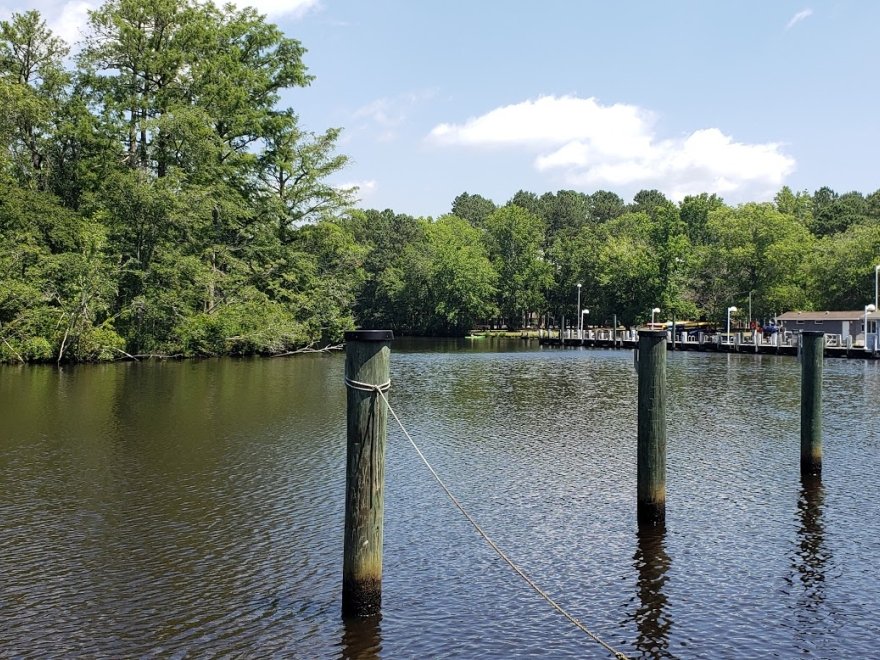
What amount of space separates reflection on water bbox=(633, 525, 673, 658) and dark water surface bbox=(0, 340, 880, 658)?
33 millimetres

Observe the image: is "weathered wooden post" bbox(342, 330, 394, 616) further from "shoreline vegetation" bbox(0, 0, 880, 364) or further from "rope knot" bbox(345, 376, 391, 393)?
"shoreline vegetation" bbox(0, 0, 880, 364)

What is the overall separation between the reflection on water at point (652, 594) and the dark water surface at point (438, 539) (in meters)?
0.03

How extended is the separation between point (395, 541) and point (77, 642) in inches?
166

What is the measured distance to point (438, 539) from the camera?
10.6 meters

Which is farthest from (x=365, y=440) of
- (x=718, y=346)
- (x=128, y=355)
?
(x=718, y=346)

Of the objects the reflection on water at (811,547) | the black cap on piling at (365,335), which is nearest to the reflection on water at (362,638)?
the black cap on piling at (365,335)

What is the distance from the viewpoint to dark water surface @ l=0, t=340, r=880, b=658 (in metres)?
7.63

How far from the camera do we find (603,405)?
2553cm

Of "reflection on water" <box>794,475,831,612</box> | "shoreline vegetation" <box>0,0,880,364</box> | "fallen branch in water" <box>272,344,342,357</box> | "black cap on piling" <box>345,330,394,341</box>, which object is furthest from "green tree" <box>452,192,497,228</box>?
"black cap on piling" <box>345,330,394,341</box>

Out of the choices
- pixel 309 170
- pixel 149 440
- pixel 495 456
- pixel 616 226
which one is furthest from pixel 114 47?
pixel 616 226

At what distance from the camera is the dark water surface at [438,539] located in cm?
763

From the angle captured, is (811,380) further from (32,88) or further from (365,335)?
(32,88)

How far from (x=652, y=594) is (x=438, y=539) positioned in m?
3.03

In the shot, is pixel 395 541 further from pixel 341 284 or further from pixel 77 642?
pixel 341 284
